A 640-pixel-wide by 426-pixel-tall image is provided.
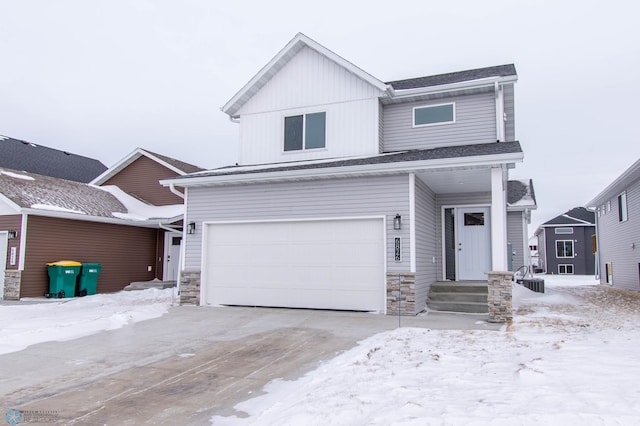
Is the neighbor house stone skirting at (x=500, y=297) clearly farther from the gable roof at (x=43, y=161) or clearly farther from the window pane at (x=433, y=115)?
the gable roof at (x=43, y=161)

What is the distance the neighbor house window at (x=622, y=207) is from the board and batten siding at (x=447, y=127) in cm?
965

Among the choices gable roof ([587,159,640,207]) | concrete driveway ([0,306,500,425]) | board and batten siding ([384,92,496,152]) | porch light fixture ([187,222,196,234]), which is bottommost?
concrete driveway ([0,306,500,425])

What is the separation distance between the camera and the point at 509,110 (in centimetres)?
1285

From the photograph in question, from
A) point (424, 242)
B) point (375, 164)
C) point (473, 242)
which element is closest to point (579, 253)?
point (473, 242)

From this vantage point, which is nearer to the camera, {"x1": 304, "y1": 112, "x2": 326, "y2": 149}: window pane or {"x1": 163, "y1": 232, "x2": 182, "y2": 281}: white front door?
{"x1": 304, "y1": 112, "x2": 326, "y2": 149}: window pane

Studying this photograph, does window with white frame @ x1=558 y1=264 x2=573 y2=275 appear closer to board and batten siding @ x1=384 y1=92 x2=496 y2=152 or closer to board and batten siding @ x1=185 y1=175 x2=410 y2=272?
board and batten siding @ x1=384 y1=92 x2=496 y2=152

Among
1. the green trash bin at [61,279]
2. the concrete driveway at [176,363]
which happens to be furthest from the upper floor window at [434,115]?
the green trash bin at [61,279]

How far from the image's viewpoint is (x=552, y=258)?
34750 millimetres

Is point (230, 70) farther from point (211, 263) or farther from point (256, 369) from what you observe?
point (256, 369)

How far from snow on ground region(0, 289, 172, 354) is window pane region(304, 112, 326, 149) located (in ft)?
18.7

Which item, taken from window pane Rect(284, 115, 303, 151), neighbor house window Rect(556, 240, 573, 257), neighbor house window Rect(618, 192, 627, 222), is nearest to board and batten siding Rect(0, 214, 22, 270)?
window pane Rect(284, 115, 303, 151)

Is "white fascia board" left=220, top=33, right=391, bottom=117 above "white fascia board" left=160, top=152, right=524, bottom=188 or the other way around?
above

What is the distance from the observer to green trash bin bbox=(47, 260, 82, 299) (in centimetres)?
1432

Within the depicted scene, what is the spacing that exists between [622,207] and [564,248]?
17.9m
